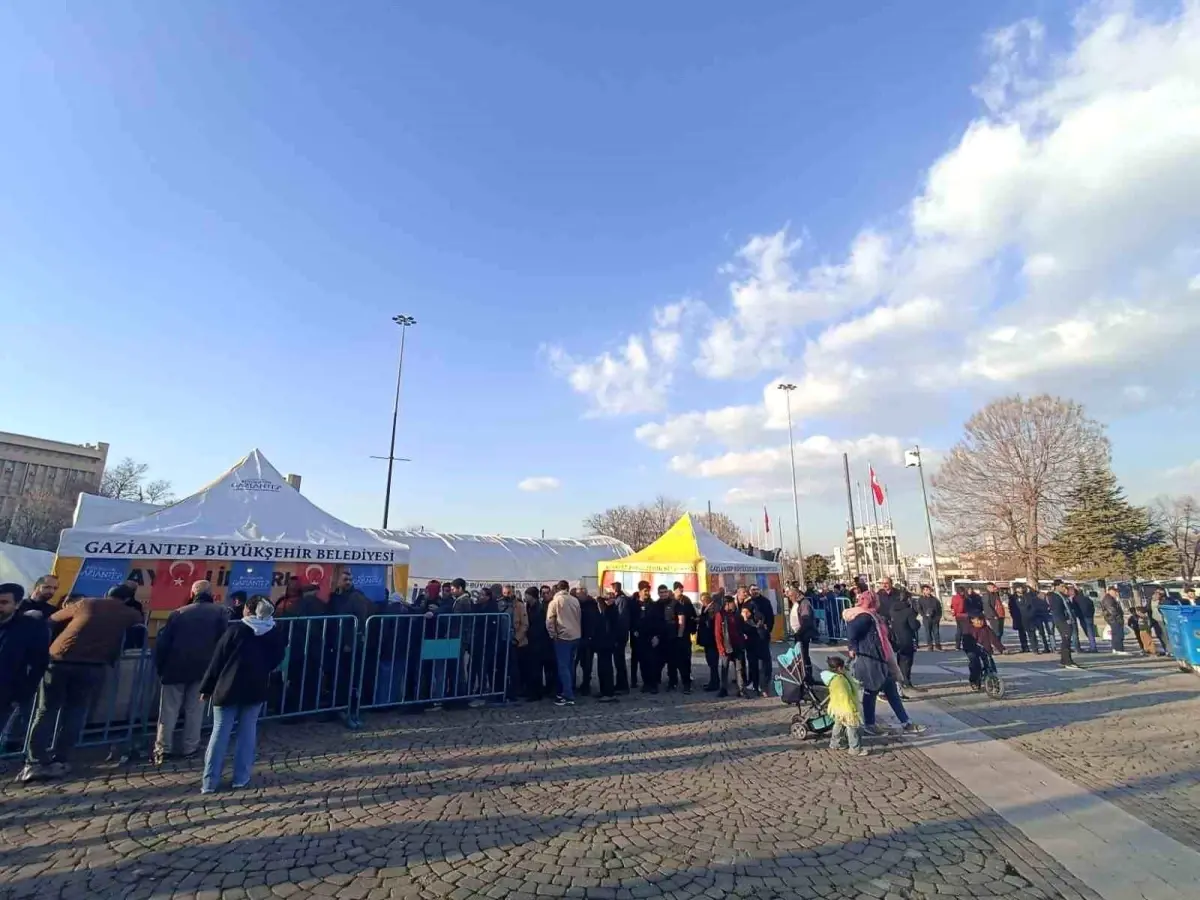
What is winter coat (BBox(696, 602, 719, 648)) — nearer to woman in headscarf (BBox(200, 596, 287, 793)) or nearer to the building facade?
woman in headscarf (BBox(200, 596, 287, 793))

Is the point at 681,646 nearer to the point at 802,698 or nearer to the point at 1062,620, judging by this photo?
the point at 802,698

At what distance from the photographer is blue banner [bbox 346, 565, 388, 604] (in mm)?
11578

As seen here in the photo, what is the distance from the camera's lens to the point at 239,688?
5262 mm

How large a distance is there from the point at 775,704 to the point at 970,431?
30.6 metres

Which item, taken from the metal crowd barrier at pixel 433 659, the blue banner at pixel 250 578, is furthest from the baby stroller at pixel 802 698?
the blue banner at pixel 250 578

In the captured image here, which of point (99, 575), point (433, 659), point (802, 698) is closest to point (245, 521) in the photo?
point (99, 575)

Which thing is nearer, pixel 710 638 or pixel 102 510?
pixel 710 638

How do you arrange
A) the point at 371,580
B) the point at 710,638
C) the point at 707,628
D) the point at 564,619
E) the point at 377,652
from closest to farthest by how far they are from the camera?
the point at 377,652
the point at 564,619
the point at 710,638
the point at 707,628
the point at 371,580

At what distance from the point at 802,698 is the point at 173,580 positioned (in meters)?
10.0

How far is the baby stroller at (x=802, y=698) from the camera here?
291 inches

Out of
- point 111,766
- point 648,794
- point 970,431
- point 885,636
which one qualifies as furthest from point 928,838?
point 970,431

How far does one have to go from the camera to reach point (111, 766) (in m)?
5.91

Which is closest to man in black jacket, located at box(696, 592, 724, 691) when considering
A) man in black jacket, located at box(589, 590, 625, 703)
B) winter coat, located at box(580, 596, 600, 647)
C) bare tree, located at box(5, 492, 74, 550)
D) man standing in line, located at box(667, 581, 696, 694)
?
man standing in line, located at box(667, 581, 696, 694)

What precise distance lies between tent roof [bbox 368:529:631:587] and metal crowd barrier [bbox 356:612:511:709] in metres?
15.8
